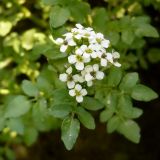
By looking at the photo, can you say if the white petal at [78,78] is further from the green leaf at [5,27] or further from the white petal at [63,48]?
the green leaf at [5,27]

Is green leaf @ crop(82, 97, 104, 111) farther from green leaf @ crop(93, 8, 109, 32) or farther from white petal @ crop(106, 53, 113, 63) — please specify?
green leaf @ crop(93, 8, 109, 32)

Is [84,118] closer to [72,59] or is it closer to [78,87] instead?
[78,87]


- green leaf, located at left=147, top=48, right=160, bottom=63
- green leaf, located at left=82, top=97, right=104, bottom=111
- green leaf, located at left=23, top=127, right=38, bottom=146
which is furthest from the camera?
green leaf, located at left=147, top=48, right=160, bottom=63

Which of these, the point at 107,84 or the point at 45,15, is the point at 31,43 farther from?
the point at 107,84

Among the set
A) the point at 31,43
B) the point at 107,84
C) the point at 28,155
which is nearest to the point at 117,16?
the point at 31,43

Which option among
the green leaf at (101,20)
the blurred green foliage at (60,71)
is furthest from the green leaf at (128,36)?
the green leaf at (101,20)

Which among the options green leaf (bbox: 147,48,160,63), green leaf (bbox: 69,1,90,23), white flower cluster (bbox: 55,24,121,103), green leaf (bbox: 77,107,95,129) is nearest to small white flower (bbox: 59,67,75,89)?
white flower cluster (bbox: 55,24,121,103)
